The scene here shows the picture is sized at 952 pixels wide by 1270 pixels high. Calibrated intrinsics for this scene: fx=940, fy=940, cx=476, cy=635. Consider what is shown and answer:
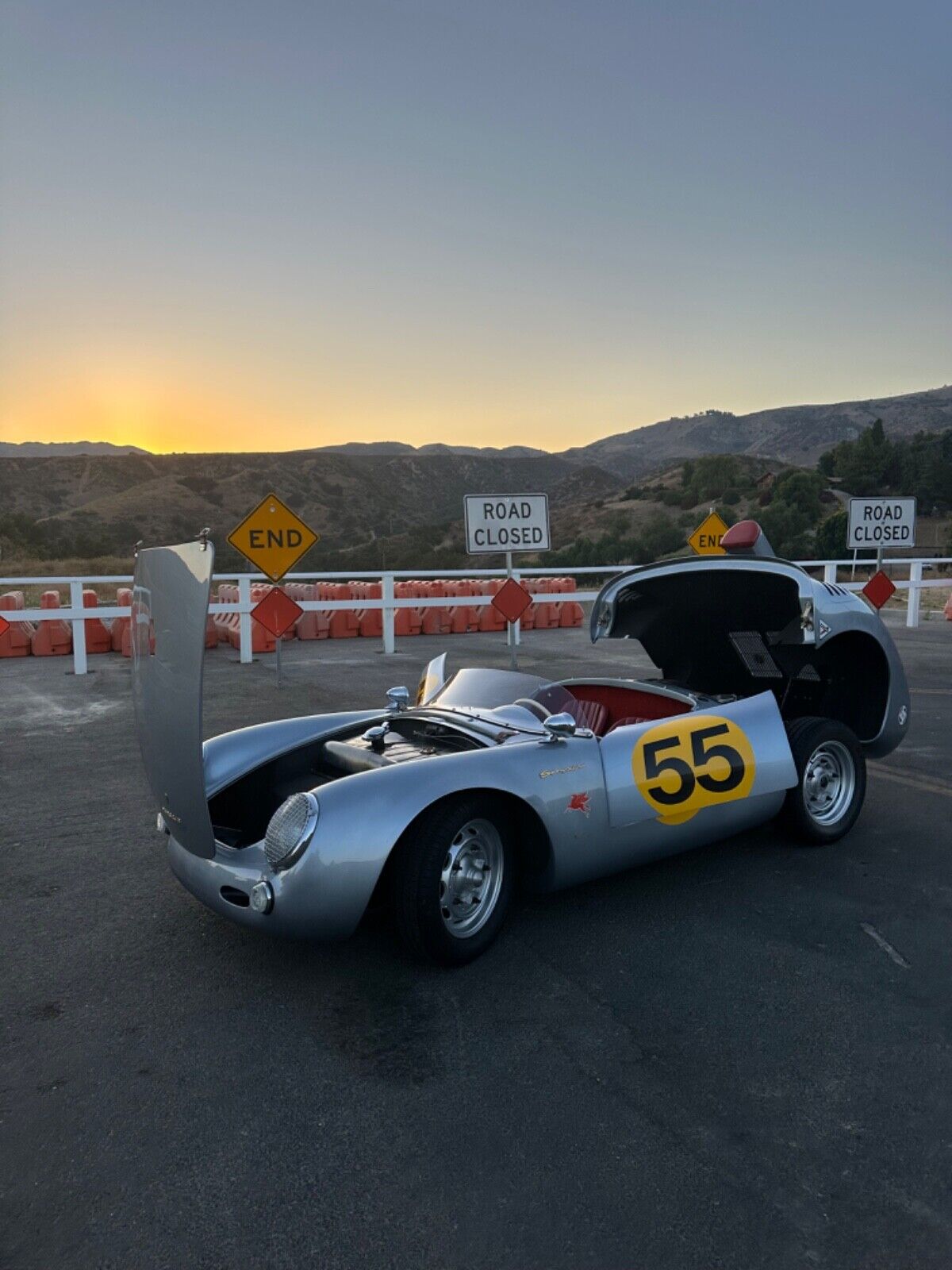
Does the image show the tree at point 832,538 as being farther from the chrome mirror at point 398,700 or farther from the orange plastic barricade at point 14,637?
the chrome mirror at point 398,700

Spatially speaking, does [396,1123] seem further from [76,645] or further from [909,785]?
[76,645]

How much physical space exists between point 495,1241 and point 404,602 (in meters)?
13.7

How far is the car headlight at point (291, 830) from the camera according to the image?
3.45 m

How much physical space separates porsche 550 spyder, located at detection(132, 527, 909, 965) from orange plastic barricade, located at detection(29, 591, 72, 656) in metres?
11.4

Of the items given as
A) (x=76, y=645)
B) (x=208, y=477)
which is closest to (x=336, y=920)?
(x=76, y=645)

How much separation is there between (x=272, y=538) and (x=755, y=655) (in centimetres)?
772

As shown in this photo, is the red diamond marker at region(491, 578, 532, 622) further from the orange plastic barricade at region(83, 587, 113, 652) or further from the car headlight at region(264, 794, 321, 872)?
the car headlight at region(264, 794, 321, 872)

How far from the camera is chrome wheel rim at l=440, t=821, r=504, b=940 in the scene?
12.5 feet

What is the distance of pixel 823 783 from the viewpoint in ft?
17.8

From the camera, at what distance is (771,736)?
491 centimetres

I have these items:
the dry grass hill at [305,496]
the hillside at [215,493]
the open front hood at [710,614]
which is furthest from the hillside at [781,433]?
the open front hood at [710,614]

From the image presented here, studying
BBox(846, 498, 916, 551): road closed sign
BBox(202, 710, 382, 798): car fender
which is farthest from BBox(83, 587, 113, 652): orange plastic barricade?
BBox(846, 498, 916, 551): road closed sign

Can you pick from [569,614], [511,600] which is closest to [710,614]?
[511,600]

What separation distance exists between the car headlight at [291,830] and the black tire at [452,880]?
0.42 metres
